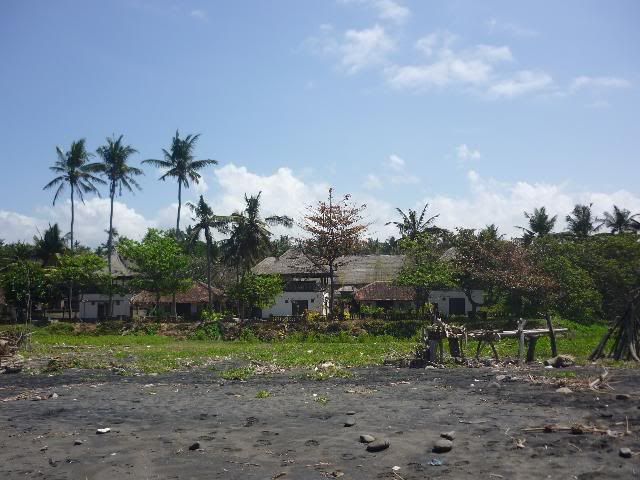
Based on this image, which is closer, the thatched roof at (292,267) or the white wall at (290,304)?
the thatched roof at (292,267)

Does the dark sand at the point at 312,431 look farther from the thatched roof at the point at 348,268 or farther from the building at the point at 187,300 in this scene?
the building at the point at 187,300

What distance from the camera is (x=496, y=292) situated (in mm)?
48062

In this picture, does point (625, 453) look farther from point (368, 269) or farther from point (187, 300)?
point (187, 300)

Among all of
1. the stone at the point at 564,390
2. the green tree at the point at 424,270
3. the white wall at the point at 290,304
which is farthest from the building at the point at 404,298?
the stone at the point at 564,390

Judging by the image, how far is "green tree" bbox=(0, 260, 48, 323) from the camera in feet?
183

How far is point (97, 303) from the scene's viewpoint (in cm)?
6638

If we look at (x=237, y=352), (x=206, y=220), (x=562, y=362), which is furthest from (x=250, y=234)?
(x=562, y=362)

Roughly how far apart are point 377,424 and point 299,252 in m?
47.8

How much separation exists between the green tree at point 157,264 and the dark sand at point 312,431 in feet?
114

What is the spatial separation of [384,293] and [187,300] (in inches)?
860

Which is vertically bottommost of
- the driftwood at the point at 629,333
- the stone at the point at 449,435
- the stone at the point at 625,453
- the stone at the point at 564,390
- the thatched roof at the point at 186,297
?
the stone at the point at 449,435

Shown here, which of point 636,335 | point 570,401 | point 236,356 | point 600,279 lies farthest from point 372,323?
point 570,401

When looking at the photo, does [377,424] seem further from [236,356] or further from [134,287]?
[134,287]

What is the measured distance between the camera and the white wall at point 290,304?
58.3m
